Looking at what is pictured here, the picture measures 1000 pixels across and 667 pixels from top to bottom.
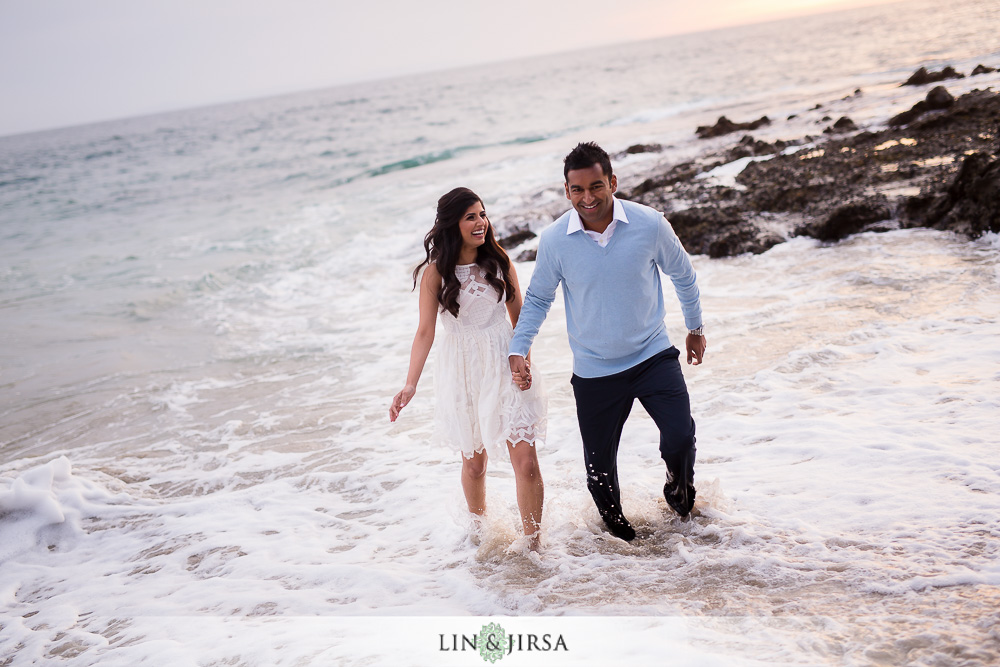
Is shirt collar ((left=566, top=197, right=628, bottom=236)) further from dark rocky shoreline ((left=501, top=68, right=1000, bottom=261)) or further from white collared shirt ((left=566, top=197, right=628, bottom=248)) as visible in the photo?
dark rocky shoreline ((left=501, top=68, right=1000, bottom=261))

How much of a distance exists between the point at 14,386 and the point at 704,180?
38.9ft

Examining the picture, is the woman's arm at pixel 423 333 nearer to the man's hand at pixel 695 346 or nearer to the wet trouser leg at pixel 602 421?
the wet trouser leg at pixel 602 421

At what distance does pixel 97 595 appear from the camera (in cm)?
447

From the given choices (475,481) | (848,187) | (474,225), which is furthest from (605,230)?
(848,187)

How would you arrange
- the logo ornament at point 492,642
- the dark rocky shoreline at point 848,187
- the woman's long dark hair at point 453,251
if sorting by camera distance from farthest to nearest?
the dark rocky shoreline at point 848,187 < the woman's long dark hair at point 453,251 < the logo ornament at point 492,642

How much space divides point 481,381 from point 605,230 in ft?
3.69

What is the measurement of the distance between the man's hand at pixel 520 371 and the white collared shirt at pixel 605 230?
72 centimetres

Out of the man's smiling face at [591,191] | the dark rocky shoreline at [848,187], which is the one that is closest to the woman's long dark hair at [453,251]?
the man's smiling face at [591,191]

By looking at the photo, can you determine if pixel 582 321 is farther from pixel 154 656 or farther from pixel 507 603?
pixel 154 656

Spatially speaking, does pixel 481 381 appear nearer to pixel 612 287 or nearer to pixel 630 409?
pixel 630 409

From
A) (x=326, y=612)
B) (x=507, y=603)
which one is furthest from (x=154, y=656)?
(x=507, y=603)

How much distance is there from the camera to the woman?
12.6 ft

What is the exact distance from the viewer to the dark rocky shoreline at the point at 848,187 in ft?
28.8

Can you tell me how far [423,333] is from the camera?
4012 mm
